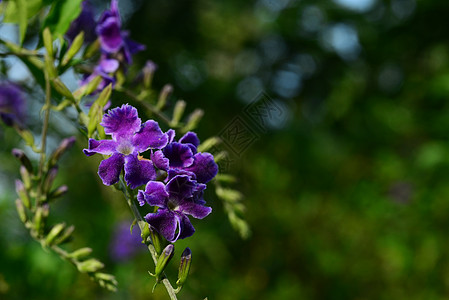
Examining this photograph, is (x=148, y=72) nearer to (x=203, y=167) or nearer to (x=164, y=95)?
(x=164, y=95)

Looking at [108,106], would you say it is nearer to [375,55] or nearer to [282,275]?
[282,275]

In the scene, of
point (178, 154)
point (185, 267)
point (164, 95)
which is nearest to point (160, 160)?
point (178, 154)

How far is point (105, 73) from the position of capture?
0.74 metres

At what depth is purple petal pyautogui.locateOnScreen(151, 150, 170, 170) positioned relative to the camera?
0.50 meters

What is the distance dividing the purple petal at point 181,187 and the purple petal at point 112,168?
58 mm

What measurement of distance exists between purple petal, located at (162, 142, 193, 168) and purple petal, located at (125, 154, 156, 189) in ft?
0.07

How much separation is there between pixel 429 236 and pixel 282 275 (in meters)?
0.75

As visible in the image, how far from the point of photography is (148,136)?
523mm

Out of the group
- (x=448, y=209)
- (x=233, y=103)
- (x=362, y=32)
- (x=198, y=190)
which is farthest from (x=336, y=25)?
(x=198, y=190)

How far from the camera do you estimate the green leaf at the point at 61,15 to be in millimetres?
714

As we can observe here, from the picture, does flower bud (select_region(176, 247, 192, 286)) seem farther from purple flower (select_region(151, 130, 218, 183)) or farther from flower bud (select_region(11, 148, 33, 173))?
flower bud (select_region(11, 148, 33, 173))

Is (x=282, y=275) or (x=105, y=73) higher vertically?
(x=105, y=73)

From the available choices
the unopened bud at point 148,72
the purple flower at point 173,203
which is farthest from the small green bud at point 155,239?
the unopened bud at point 148,72

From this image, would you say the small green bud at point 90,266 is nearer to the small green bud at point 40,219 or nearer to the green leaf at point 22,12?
the small green bud at point 40,219
